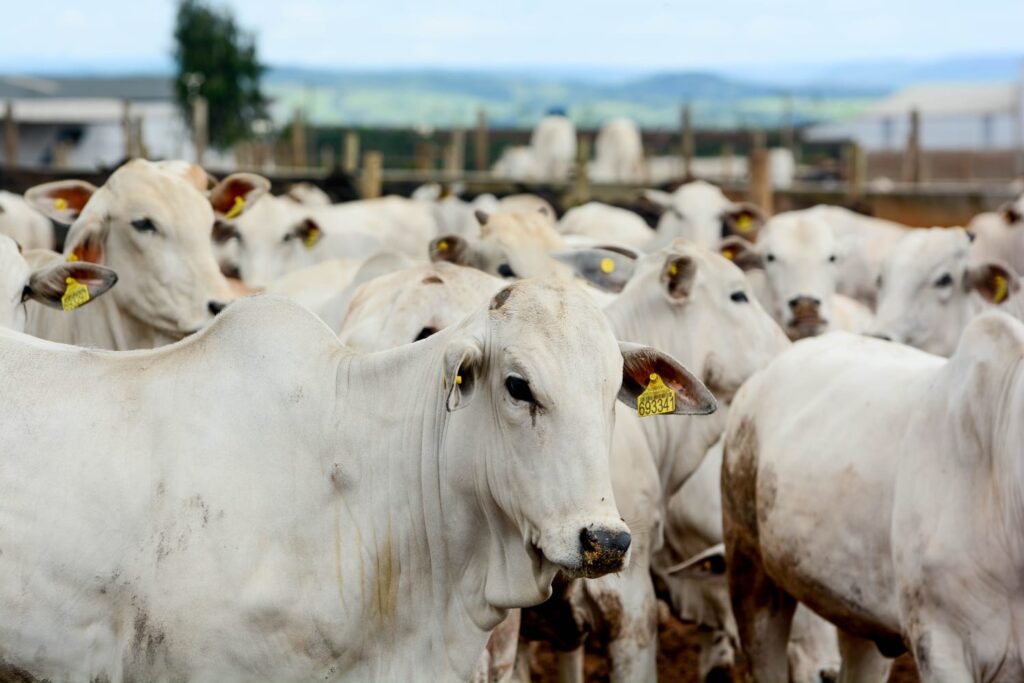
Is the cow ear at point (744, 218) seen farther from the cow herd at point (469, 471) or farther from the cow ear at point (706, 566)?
the cow ear at point (706, 566)

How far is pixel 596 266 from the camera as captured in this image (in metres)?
7.48

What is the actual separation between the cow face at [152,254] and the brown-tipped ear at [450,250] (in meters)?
1.54

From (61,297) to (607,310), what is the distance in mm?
2304

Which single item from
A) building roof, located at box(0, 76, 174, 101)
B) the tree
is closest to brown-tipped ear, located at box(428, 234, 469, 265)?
the tree

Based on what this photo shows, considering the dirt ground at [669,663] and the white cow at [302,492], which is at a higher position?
the white cow at [302,492]

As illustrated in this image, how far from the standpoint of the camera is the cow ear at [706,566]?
22.7 ft

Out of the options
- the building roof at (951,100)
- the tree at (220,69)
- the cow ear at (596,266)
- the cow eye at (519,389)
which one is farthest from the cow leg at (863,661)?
the building roof at (951,100)

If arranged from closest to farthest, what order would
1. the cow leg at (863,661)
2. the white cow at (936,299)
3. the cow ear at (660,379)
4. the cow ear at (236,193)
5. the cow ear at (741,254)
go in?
the cow ear at (660,379) < the cow leg at (863,661) < the cow ear at (236,193) < the white cow at (936,299) < the cow ear at (741,254)

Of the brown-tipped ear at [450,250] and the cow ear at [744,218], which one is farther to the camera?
the cow ear at [744,218]

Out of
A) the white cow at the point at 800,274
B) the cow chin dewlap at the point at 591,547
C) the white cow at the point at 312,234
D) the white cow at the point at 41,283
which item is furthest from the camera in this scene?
the white cow at the point at 312,234

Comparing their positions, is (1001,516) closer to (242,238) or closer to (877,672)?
(877,672)

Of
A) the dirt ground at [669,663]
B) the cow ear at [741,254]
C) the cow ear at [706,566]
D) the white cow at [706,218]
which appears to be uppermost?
the cow ear at [741,254]

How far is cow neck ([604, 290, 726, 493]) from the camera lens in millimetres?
6438

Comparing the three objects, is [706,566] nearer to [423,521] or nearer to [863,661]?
[863,661]
